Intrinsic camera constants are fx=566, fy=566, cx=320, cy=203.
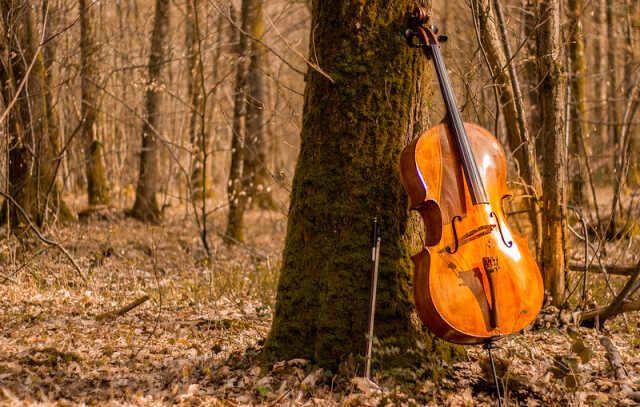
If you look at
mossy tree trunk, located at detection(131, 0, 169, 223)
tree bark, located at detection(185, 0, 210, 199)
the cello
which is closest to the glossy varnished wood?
the cello

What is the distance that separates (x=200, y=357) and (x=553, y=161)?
9.78 feet

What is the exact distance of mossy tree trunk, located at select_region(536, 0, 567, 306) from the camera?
14.3ft

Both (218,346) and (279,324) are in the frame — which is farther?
(218,346)

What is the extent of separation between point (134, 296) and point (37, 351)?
1975 mm

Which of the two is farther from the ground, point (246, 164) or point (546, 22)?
point (546, 22)

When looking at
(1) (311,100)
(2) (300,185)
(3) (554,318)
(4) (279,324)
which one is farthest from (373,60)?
(3) (554,318)

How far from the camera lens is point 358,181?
10.7ft

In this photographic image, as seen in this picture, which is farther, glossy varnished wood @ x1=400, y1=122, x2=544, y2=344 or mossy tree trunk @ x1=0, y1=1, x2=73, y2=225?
mossy tree trunk @ x1=0, y1=1, x2=73, y2=225

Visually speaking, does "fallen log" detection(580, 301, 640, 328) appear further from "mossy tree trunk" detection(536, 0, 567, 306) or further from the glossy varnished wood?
the glossy varnished wood

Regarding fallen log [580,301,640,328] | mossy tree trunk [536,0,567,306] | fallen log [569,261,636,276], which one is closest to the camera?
fallen log [580,301,640,328]

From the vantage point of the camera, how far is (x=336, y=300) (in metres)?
3.27

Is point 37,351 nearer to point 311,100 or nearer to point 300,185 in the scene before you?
point 300,185

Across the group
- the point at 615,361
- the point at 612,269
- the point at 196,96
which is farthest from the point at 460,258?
the point at 196,96

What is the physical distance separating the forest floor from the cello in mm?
370
